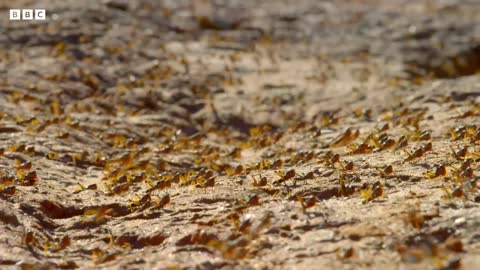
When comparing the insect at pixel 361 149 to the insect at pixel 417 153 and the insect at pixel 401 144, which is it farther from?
the insect at pixel 417 153

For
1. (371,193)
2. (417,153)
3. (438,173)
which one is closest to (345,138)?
(417,153)

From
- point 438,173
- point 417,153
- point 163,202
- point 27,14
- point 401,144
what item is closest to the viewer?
point 438,173

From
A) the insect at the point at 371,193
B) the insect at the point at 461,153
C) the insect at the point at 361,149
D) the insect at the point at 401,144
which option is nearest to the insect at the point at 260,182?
the insect at the point at 371,193

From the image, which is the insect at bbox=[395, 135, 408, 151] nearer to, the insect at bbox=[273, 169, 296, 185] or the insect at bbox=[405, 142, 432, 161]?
the insect at bbox=[405, 142, 432, 161]

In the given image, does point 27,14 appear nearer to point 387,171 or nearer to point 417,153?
point 417,153

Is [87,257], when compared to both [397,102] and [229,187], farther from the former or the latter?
[397,102]

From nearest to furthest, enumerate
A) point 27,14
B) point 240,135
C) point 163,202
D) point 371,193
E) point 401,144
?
point 371,193 < point 163,202 < point 401,144 < point 240,135 < point 27,14

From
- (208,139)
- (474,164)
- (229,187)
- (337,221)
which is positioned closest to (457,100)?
(208,139)

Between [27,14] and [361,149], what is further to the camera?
[27,14]
